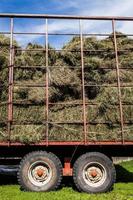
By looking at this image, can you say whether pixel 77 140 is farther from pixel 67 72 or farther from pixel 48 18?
pixel 48 18

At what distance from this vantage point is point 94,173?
10109 millimetres

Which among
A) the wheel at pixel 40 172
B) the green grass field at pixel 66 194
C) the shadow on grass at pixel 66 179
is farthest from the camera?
the shadow on grass at pixel 66 179

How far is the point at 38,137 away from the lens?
991cm

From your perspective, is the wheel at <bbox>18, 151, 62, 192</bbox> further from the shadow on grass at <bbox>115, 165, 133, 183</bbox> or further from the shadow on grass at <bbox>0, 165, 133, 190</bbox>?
the shadow on grass at <bbox>115, 165, 133, 183</bbox>

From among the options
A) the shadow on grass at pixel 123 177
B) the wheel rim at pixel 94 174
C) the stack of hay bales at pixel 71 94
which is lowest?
the shadow on grass at pixel 123 177

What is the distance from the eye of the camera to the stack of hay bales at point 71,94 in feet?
33.0

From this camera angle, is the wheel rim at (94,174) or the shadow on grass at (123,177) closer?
the wheel rim at (94,174)

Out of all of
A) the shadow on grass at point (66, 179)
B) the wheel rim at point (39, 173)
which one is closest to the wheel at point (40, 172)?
the wheel rim at point (39, 173)

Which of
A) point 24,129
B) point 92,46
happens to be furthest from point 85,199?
point 92,46

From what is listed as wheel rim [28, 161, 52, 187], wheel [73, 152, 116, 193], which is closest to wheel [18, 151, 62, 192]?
wheel rim [28, 161, 52, 187]

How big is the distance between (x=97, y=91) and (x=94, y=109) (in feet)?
1.77

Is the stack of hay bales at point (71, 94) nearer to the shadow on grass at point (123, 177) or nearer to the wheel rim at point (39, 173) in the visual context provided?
the wheel rim at point (39, 173)

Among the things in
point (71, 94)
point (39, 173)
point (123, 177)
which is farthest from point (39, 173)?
point (123, 177)

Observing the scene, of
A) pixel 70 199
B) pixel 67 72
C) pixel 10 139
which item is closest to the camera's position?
pixel 70 199
